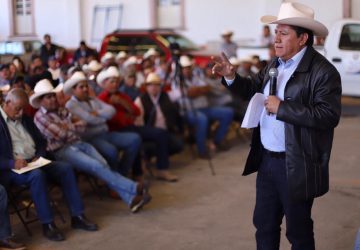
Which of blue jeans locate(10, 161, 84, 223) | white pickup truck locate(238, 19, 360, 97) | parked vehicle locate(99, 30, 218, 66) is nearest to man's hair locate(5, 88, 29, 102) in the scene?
blue jeans locate(10, 161, 84, 223)

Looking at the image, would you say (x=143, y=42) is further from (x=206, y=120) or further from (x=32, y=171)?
(x=32, y=171)

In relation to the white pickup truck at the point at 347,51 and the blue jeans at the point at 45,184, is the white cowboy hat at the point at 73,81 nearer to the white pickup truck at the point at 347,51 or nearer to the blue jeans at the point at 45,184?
the blue jeans at the point at 45,184

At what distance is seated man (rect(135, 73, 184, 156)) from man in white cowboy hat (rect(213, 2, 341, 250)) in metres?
3.79

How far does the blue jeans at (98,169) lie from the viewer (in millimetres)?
5820

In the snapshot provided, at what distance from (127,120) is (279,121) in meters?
3.82

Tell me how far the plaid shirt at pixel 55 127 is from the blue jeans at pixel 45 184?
13.7 inches

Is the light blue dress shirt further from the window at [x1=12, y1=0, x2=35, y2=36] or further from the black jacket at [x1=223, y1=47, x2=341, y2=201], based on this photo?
the window at [x1=12, y1=0, x2=35, y2=36]

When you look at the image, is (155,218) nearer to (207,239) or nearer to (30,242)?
(207,239)

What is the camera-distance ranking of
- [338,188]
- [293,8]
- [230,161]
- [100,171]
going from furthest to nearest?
1. [230,161]
2. [338,188]
3. [100,171]
4. [293,8]

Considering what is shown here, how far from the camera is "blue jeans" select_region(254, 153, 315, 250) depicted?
11.4 feet

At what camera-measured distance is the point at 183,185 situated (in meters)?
6.91

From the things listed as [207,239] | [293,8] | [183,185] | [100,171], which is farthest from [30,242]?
[293,8]

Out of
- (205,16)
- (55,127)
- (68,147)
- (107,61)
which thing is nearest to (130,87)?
(107,61)

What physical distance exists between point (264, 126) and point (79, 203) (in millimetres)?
2474
